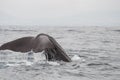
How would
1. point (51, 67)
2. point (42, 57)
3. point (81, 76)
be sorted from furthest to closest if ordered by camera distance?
point (42, 57) < point (51, 67) < point (81, 76)

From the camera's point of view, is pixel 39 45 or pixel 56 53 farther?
pixel 56 53

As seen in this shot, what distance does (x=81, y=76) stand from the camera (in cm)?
825

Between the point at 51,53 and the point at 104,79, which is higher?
the point at 51,53

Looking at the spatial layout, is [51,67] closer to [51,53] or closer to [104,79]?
[51,53]

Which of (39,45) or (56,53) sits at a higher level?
(39,45)

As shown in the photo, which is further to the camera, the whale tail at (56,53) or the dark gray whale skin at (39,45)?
the whale tail at (56,53)

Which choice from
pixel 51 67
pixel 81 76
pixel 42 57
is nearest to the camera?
pixel 81 76

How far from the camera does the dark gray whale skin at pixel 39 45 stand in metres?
7.61

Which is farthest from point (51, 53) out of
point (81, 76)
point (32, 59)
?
point (32, 59)

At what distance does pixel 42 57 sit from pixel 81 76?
212 cm

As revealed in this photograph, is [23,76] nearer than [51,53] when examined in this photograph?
Yes

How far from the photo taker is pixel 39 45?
7477 millimetres

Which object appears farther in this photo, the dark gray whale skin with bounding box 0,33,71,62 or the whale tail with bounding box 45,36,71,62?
the whale tail with bounding box 45,36,71,62

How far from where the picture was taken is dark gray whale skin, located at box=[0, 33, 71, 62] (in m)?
7.61
